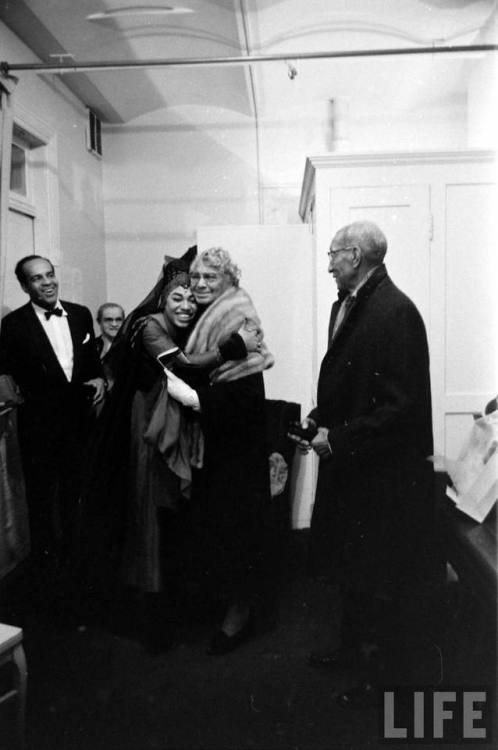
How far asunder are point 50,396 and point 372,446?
4.91 ft

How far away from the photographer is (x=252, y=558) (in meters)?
2.29

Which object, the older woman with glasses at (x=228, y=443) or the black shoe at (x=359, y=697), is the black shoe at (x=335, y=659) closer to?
the black shoe at (x=359, y=697)

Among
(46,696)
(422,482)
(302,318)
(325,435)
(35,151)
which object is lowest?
(46,696)

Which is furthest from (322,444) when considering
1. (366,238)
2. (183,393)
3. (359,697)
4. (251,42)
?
(251,42)

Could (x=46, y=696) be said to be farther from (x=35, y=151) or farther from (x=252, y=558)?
(x=35, y=151)

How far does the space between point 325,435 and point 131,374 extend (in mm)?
764

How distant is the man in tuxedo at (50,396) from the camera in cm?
272

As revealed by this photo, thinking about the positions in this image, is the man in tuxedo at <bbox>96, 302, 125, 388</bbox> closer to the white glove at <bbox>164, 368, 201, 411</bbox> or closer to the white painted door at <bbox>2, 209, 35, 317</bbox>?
the white painted door at <bbox>2, 209, 35, 317</bbox>

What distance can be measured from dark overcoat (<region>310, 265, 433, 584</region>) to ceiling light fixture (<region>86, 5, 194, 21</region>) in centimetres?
175

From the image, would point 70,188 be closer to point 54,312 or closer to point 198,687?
point 54,312

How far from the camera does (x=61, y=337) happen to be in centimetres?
287

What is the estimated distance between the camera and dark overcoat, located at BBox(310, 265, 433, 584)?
1878 millimetres

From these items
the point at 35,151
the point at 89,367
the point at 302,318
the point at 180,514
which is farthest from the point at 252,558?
the point at 35,151

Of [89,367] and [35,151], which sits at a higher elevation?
[35,151]
